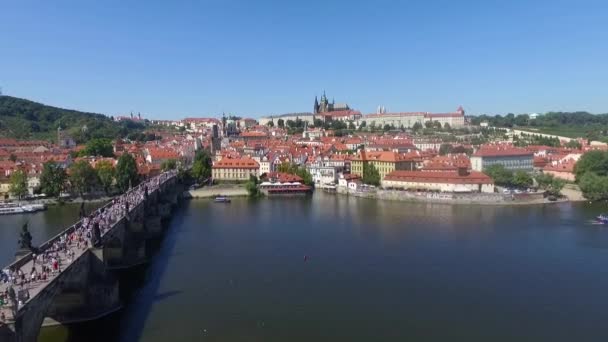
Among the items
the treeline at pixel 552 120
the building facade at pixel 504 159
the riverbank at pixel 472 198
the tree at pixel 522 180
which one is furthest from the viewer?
the treeline at pixel 552 120

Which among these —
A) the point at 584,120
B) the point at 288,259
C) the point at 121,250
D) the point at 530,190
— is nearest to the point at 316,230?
the point at 288,259

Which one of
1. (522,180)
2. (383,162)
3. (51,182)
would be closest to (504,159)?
(522,180)

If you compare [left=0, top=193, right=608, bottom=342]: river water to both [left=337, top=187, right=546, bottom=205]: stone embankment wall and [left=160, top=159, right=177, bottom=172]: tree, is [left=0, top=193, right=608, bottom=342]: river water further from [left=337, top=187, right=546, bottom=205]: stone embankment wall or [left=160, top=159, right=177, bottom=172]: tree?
[left=160, top=159, right=177, bottom=172]: tree

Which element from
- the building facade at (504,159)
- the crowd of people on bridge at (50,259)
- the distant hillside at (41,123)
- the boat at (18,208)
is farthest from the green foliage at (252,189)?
the distant hillside at (41,123)

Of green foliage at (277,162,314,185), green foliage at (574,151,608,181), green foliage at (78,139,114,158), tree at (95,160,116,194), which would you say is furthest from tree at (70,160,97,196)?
green foliage at (574,151,608,181)

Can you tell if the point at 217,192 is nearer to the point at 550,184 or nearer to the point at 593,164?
the point at 550,184

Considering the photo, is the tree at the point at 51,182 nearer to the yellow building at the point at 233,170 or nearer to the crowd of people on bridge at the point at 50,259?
the yellow building at the point at 233,170
